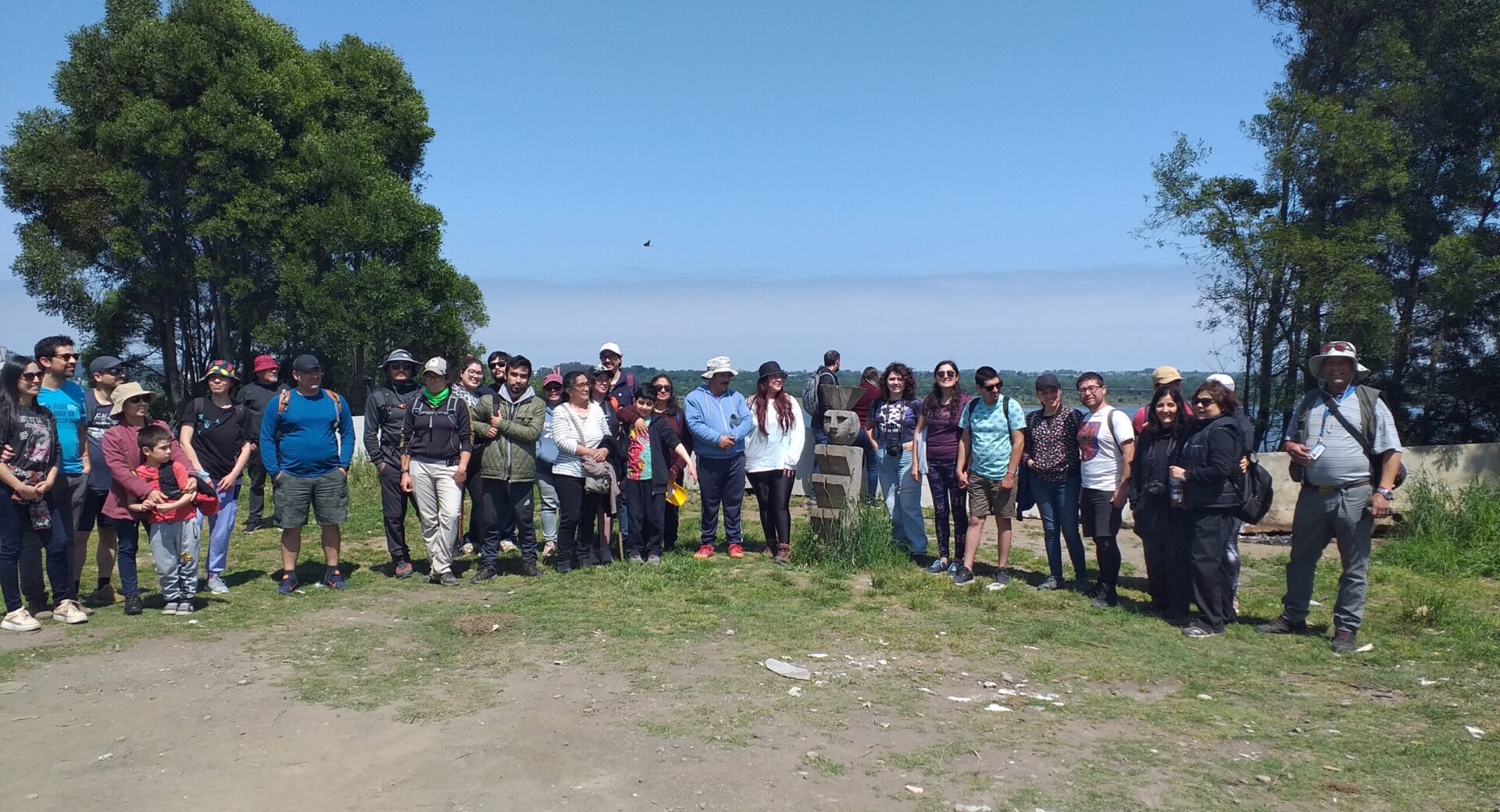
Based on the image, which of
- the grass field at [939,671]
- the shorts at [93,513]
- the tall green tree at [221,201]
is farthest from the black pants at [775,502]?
the tall green tree at [221,201]

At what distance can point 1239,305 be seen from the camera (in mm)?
16797

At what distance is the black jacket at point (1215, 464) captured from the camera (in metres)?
6.65

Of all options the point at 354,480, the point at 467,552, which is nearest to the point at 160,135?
the point at 354,480

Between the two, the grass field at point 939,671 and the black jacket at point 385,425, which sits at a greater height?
the black jacket at point 385,425

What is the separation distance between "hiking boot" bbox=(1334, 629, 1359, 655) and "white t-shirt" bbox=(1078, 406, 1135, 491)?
1.73 m

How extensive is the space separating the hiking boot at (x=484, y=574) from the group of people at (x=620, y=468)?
3 centimetres

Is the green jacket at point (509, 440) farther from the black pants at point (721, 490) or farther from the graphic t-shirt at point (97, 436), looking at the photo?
A: the graphic t-shirt at point (97, 436)

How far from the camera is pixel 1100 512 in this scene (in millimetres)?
7504

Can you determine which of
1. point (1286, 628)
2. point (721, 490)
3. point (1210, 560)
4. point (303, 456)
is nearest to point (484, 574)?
point (303, 456)

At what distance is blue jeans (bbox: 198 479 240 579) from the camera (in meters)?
7.94

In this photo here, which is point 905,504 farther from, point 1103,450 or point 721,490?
point 1103,450

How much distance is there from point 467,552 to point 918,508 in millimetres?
4331

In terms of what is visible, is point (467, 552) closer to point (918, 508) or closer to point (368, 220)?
point (918, 508)

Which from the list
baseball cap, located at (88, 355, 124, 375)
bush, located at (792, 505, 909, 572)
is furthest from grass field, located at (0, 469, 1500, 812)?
baseball cap, located at (88, 355, 124, 375)
